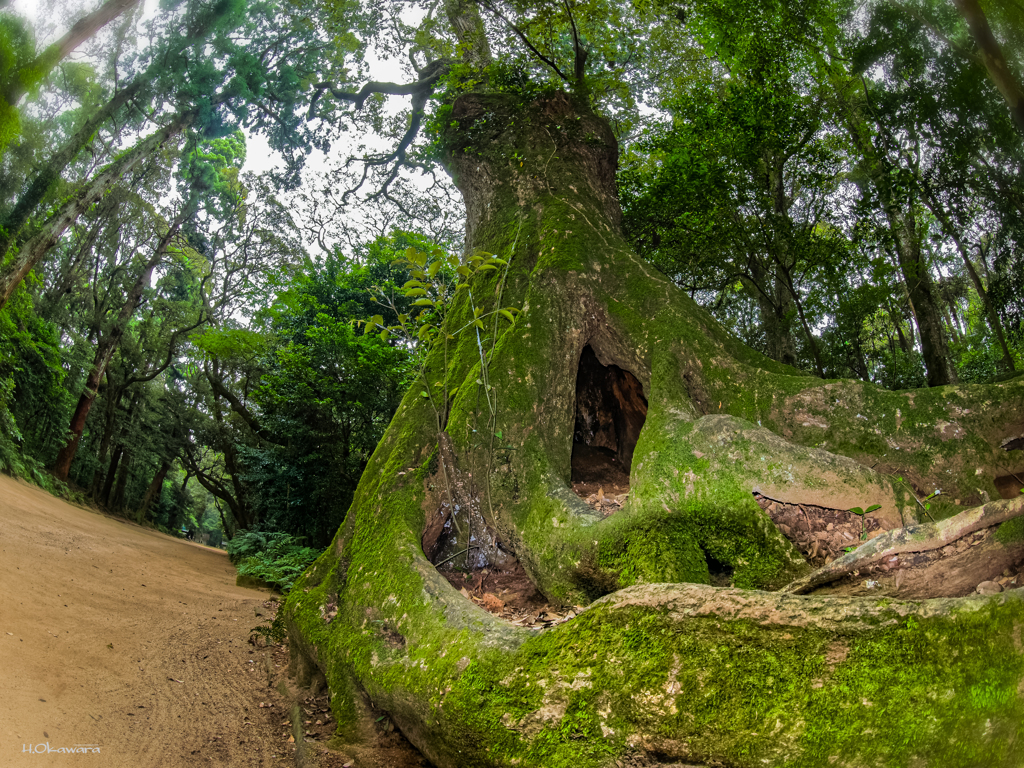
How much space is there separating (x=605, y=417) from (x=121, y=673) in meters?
4.40

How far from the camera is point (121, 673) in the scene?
3307 millimetres

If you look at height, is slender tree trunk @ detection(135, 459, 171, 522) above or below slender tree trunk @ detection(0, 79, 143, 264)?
below

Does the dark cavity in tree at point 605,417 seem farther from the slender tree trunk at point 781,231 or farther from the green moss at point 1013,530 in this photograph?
the slender tree trunk at point 781,231

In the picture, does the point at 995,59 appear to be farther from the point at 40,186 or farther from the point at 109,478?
the point at 109,478

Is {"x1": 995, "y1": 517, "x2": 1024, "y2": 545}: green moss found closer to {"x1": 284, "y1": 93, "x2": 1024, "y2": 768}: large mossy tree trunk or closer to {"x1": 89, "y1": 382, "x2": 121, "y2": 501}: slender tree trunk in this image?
{"x1": 284, "y1": 93, "x2": 1024, "y2": 768}: large mossy tree trunk

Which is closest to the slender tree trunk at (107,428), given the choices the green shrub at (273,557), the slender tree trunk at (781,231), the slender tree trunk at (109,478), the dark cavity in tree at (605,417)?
the slender tree trunk at (109,478)

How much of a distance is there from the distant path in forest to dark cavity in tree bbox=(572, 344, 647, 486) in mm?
3340

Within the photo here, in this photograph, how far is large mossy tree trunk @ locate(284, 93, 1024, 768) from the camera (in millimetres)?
1566

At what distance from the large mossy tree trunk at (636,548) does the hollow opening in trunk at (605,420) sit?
72 centimetres

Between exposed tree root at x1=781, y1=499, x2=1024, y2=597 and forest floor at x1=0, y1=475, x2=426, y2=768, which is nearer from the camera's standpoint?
exposed tree root at x1=781, y1=499, x2=1024, y2=597

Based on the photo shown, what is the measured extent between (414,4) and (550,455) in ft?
29.2

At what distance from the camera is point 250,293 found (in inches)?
700

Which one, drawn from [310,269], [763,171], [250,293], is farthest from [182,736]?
[250,293]

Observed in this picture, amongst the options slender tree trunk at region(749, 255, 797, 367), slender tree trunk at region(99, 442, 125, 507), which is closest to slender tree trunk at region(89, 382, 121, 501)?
slender tree trunk at region(99, 442, 125, 507)
